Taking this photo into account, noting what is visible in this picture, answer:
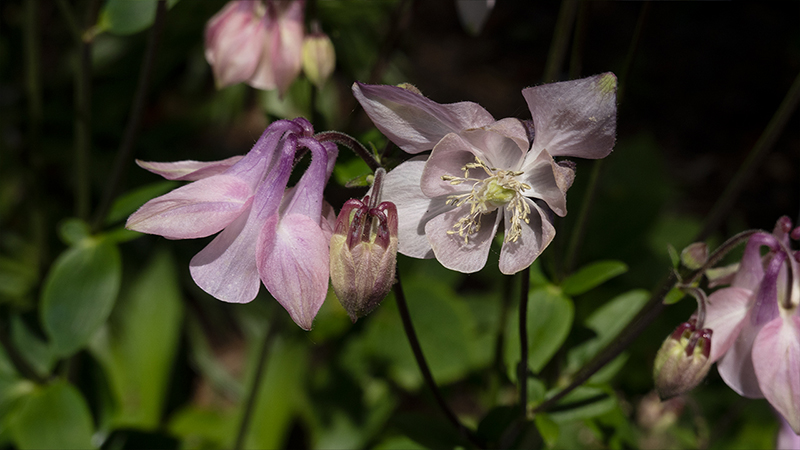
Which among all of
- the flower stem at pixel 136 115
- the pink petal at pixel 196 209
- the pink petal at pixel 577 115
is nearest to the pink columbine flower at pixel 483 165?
the pink petal at pixel 577 115

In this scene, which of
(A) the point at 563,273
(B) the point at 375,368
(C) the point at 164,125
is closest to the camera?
(A) the point at 563,273

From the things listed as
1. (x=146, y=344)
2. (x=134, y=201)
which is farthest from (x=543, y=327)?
(x=146, y=344)

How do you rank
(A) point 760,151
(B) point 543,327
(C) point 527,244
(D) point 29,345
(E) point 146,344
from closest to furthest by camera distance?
(C) point 527,244 < (A) point 760,151 < (B) point 543,327 < (D) point 29,345 < (E) point 146,344

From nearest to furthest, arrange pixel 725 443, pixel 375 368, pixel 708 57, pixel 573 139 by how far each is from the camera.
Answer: pixel 573 139 → pixel 725 443 → pixel 375 368 → pixel 708 57

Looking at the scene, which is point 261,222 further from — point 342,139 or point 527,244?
point 527,244

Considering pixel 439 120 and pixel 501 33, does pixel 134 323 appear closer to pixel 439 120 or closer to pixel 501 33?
pixel 439 120

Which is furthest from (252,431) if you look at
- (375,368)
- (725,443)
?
(725,443)
